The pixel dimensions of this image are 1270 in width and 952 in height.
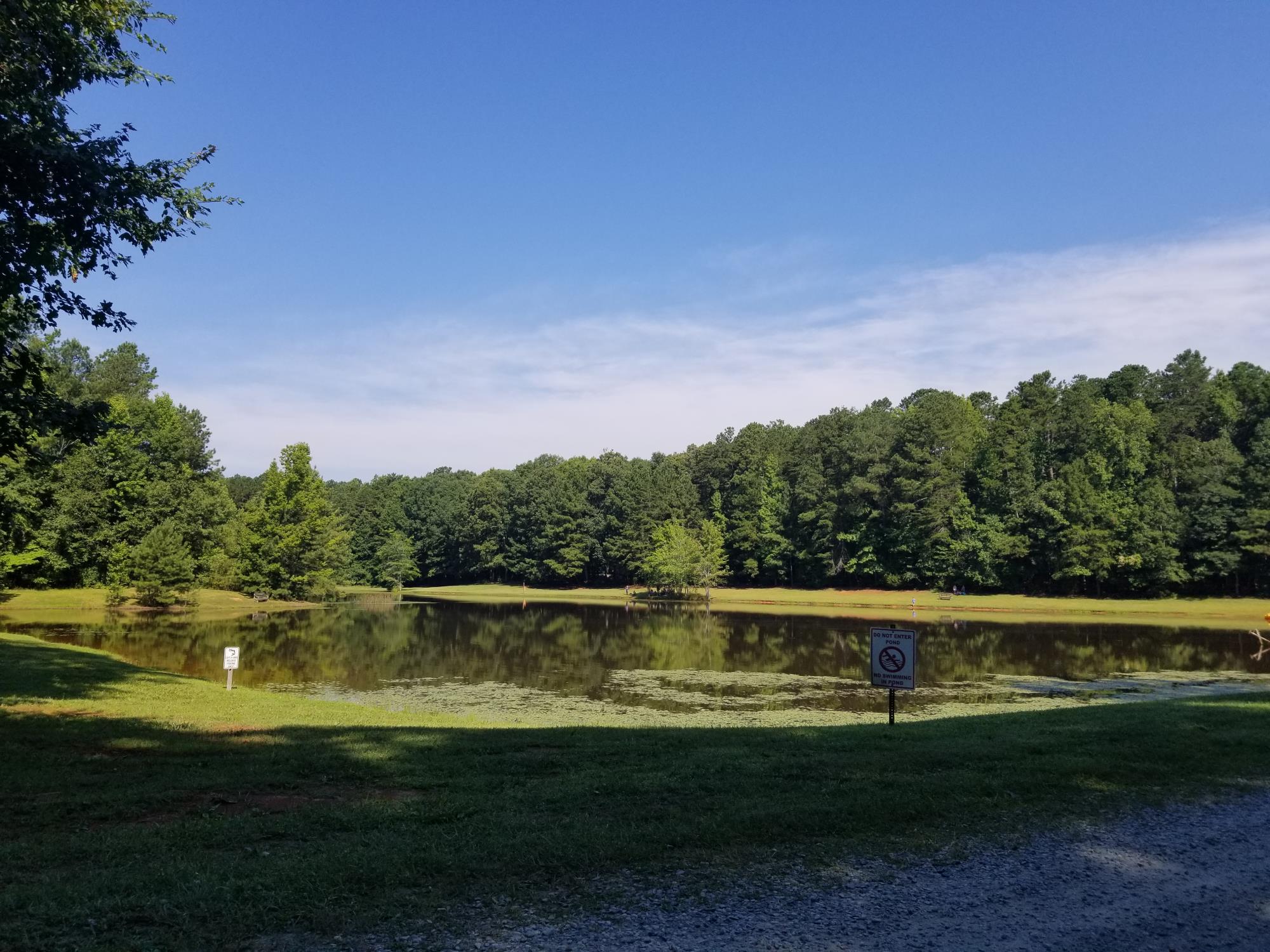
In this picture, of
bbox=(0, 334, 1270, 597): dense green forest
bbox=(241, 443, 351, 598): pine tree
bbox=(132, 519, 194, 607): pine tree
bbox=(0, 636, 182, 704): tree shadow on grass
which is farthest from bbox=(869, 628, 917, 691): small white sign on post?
bbox=(241, 443, 351, 598): pine tree

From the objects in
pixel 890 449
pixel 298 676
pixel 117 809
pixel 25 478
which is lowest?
pixel 298 676

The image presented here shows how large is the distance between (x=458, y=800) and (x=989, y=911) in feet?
16.0

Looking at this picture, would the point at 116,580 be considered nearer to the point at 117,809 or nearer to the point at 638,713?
the point at 638,713

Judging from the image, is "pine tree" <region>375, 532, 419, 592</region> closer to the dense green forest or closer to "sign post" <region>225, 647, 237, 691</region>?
the dense green forest

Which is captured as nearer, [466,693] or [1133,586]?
[466,693]

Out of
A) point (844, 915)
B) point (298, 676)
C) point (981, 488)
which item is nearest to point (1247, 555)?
point (981, 488)

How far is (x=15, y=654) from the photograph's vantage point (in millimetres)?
22047

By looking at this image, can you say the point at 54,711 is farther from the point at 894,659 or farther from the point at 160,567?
A: the point at 160,567

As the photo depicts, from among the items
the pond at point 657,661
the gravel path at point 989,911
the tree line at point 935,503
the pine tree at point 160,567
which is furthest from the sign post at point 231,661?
the tree line at point 935,503

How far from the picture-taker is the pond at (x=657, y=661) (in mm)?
21828

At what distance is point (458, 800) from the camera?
316 inches

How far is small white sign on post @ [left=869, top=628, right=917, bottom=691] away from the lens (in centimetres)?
1273

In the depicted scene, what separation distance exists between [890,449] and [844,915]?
83.3 meters

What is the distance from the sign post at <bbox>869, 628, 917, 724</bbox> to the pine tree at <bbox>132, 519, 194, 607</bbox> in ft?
162
